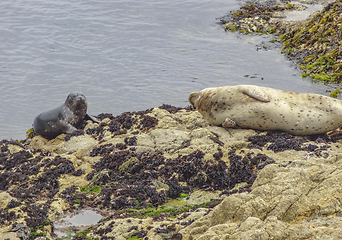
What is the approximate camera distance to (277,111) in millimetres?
8312

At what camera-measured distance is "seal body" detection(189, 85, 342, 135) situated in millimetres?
8234

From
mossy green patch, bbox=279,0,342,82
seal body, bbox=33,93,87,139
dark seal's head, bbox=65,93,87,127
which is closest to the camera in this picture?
seal body, bbox=33,93,87,139

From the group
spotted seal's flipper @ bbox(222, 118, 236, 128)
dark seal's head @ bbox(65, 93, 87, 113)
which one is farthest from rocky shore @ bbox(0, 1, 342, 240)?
dark seal's head @ bbox(65, 93, 87, 113)

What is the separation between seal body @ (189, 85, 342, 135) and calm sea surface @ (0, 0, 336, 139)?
4.63 metres

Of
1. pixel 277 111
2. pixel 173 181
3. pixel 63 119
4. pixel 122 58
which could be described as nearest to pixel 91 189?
pixel 173 181

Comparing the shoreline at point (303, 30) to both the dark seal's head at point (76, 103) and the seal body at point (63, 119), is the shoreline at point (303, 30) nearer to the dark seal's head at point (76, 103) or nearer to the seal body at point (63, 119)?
the dark seal's head at point (76, 103)

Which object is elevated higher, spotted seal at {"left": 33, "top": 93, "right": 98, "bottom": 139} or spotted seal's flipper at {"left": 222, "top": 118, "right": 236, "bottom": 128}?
spotted seal's flipper at {"left": 222, "top": 118, "right": 236, "bottom": 128}

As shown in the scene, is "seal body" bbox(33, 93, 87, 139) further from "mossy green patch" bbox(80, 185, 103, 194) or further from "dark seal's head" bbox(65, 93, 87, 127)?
"mossy green patch" bbox(80, 185, 103, 194)

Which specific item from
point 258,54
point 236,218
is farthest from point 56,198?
point 258,54

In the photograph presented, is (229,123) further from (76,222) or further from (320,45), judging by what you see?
(320,45)

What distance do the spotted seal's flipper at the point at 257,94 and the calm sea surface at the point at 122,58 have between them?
4.83 meters

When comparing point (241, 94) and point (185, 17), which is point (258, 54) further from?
point (241, 94)

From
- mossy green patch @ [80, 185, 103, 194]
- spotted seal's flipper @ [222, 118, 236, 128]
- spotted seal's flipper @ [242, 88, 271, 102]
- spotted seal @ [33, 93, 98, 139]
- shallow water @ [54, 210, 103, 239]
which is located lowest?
mossy green patch @ [80, 185, 103, 194]

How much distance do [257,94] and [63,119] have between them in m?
5.16
